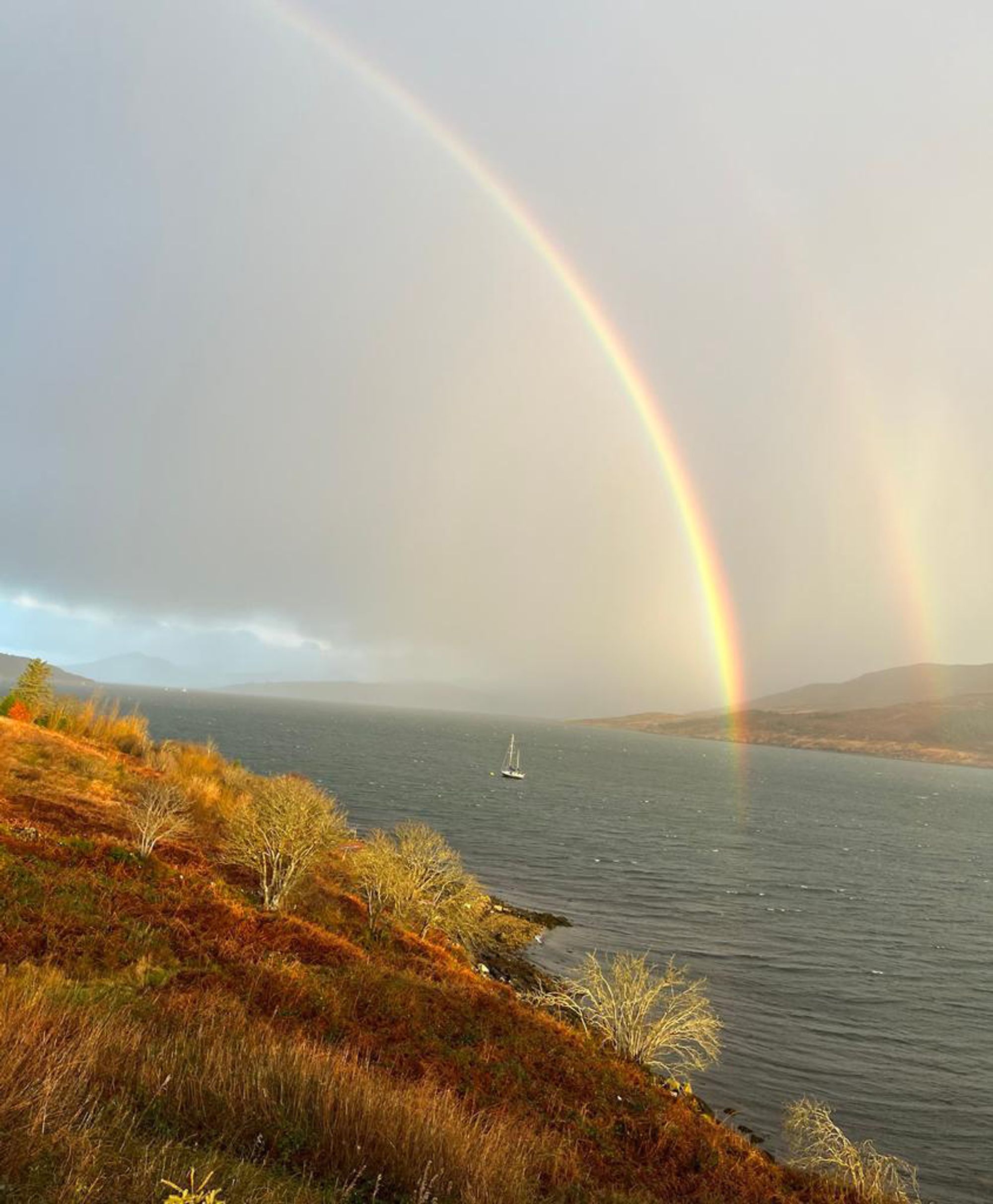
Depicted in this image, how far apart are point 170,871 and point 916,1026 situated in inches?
1530

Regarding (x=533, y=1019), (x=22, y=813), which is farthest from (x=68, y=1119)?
(x=22, y=813)

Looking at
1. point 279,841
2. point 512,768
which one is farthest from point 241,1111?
point 512,768

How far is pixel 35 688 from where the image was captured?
7419cm

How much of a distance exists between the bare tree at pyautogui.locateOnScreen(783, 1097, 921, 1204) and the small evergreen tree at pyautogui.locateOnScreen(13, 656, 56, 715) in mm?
71799

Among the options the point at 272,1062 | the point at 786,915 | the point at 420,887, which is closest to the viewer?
the point at 272,1062

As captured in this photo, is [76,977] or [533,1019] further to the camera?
[533,1019]

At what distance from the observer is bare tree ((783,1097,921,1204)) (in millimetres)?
18188

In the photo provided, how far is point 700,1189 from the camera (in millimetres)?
14984

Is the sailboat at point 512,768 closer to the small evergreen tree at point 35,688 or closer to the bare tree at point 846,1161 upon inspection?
the small evergreen tree at point 35,688

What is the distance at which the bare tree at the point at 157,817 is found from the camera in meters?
25.8

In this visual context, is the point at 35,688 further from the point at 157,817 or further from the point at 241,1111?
the point at 241,1111

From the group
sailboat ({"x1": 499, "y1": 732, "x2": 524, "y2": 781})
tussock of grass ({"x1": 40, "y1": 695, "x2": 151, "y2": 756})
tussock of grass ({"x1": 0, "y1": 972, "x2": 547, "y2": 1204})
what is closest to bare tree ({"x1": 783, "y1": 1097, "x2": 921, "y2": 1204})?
tussock of grass ({"x1": 0, "y1": 972, "x2": 547, "y2": 1204})

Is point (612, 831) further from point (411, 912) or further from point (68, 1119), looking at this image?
point (68, 1119)

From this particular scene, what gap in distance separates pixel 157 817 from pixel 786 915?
48.6 meters
